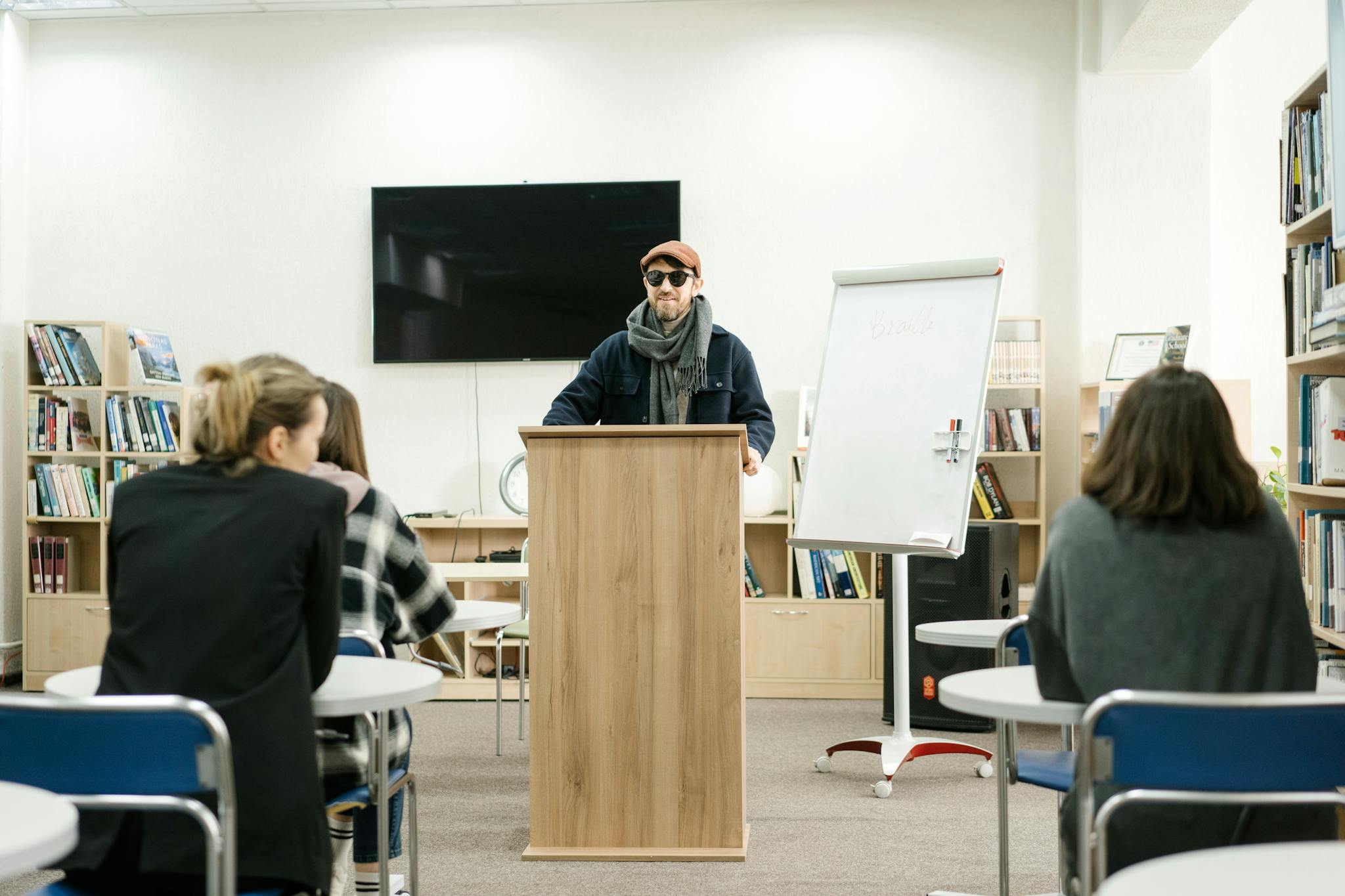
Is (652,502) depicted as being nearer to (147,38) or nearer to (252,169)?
(252,169)

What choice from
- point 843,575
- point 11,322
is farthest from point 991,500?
point 11,322

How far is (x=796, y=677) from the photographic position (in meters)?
5.12

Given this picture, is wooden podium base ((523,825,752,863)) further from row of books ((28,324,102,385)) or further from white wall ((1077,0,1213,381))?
row of books ((28,324,102,385))

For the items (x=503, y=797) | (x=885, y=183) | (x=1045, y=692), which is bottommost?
(x=503, y=797)

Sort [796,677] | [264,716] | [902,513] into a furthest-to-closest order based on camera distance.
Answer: [796,677] → [902,513] → [264,716]

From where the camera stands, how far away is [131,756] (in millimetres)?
1440

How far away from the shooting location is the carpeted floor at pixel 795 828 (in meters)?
2.81

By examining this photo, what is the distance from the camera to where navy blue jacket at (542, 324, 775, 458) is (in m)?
3.64

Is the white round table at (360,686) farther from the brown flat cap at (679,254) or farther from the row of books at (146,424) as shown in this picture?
the row of books at (146,424)

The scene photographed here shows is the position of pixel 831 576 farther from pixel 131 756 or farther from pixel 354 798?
pixel 131 756

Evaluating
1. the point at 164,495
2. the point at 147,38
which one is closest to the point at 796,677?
the point at 164,495

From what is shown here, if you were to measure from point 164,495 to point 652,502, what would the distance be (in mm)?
1428

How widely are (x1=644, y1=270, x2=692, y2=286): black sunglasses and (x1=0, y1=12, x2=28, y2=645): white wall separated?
3601mm

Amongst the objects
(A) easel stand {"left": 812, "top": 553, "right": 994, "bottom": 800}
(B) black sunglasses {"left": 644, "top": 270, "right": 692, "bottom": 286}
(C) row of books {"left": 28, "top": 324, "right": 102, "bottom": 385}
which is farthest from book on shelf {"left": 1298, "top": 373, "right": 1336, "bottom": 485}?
(C) row of books {"left": 28, "top": 324, "right": 102, "bottom": 385}
